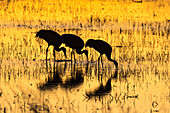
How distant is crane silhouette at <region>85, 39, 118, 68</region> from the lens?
0.76 meters

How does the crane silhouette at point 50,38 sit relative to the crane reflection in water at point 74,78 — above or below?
above

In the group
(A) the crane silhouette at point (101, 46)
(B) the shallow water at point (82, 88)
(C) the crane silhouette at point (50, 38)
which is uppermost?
(C) the crane silhouette at point (50, 38)

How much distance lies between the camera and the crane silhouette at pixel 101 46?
2.51 feet

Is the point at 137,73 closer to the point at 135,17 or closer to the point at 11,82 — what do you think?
the point at 135,17

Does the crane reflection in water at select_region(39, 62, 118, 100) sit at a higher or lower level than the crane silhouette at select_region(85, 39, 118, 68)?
lower

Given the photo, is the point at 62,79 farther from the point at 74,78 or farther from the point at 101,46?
the point at 101,46

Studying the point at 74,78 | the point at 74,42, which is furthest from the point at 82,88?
the point at 74,42

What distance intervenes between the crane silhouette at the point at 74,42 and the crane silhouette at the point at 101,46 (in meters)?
0.02

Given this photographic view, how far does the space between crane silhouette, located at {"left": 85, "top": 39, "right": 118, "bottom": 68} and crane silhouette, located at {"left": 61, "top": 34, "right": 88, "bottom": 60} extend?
0.02 metres

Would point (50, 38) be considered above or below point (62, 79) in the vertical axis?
above

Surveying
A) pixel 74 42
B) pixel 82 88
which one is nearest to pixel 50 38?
pixel 74 42

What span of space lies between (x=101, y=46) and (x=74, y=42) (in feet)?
0.27

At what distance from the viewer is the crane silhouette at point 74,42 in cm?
76

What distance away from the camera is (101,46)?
2.53 feet
